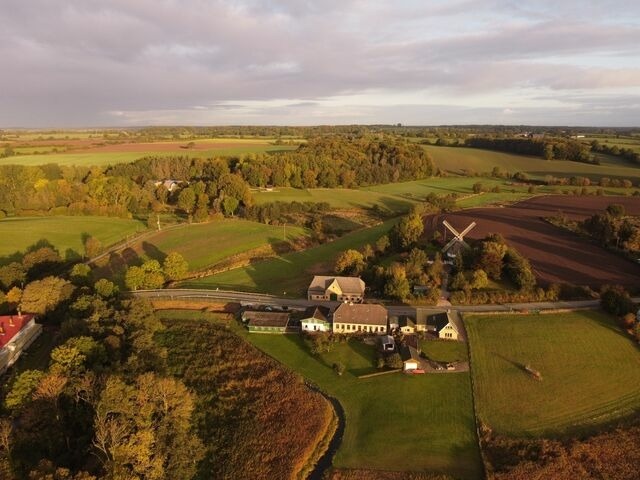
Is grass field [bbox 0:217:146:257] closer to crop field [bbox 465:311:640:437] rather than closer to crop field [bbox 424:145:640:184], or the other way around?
crop field [bbox 465:311:640:437]

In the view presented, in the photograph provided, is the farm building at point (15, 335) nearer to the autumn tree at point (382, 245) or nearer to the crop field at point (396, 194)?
the autumn tree at point (382, 245)

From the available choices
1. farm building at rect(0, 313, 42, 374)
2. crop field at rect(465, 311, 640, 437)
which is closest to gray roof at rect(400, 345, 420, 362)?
crop field at rect(465, 311, 640, 437)

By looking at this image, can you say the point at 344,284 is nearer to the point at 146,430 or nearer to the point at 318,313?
the point at 318,313

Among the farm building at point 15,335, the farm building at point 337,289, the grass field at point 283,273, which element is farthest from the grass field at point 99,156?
the farm building at point 337,289

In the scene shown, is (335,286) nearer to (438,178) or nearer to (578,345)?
(578,345)

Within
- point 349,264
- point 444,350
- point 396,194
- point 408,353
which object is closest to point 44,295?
point 349,264

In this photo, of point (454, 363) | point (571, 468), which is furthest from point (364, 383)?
point (571, 468)

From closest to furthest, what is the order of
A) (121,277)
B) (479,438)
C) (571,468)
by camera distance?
(571,468)
(479,438)
(121,277)
